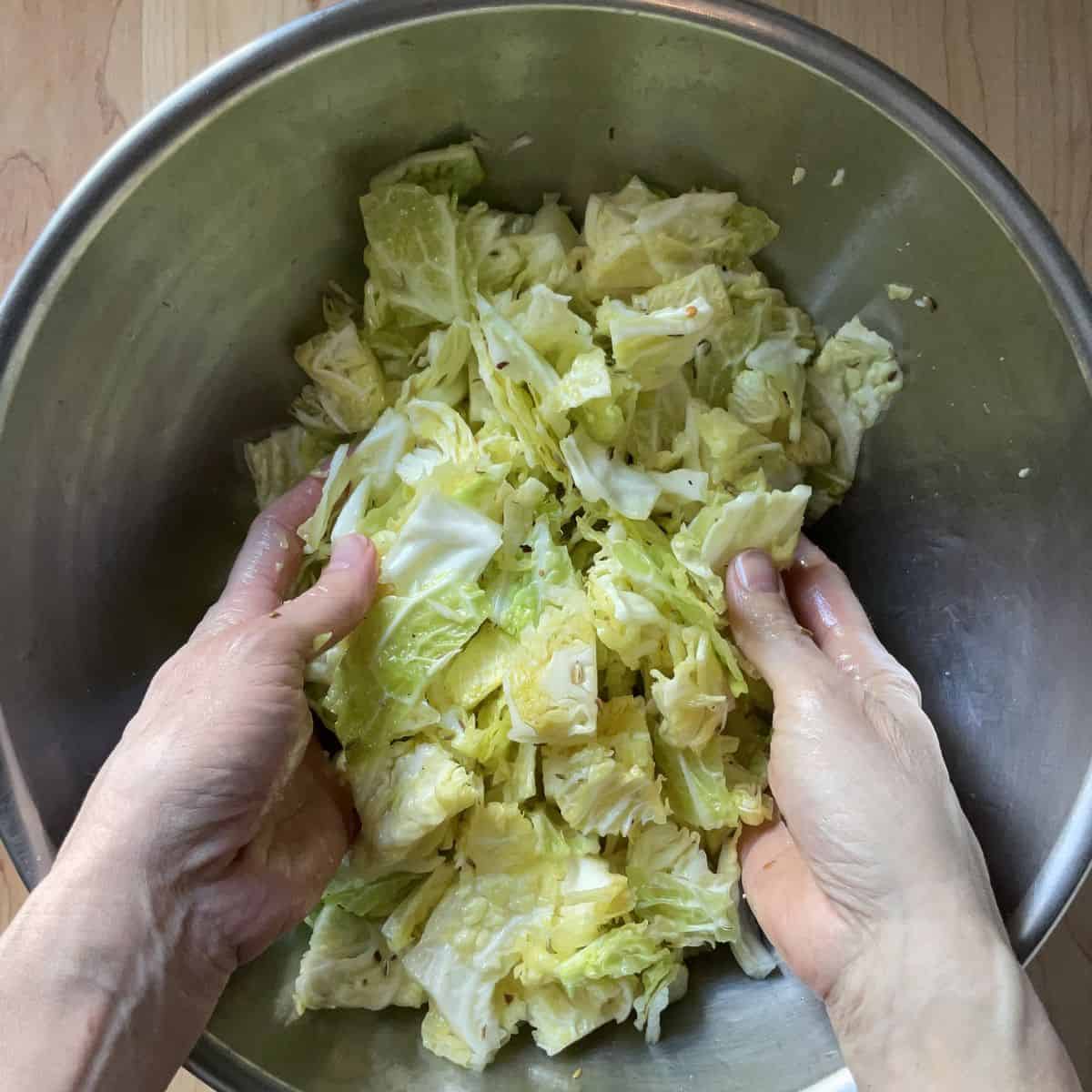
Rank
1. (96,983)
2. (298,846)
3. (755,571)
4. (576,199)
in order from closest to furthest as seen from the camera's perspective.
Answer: (96,983) < (298,846) < (755,571) < (576,199)

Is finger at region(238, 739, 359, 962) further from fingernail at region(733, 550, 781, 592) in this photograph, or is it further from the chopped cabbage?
fingernail at region(733, 550, 781, 592)

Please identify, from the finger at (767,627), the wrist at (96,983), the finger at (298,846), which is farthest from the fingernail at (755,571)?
the wrist at (96,983)

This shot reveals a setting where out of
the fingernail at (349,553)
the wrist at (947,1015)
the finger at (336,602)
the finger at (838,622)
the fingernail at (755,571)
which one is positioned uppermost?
the fingernail at (349,553)

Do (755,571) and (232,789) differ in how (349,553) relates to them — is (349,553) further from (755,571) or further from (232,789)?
(755,571)

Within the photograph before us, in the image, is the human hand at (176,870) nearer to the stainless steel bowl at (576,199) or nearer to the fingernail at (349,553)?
the fingernail at (349,553)

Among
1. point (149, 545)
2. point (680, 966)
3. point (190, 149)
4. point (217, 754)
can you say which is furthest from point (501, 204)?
point (680, 966)

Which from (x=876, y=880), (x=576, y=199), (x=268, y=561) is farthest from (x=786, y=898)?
(x=576, y=199)
